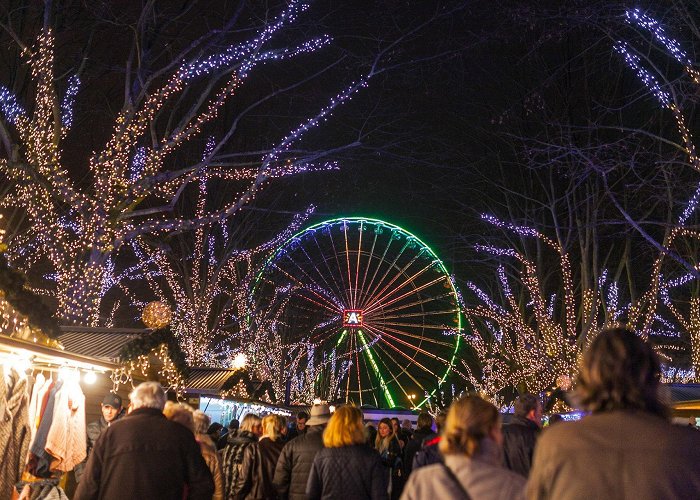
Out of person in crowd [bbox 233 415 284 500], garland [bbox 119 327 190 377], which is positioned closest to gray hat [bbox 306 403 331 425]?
person in crowd [bbox 233 415 284 500]

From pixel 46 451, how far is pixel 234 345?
105 feet

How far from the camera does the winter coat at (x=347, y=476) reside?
5.38 metres

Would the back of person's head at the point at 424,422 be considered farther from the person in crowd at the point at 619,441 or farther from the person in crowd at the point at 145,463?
the person in crowd at the point at 619,441

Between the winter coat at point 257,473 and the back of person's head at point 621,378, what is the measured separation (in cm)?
486

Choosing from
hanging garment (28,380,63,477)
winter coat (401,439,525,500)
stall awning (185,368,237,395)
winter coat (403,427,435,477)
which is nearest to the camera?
winter coat (401,439,525,500)

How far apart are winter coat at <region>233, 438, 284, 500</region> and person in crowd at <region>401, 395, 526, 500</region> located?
4058mm

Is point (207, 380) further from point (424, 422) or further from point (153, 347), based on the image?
point (424, 422)

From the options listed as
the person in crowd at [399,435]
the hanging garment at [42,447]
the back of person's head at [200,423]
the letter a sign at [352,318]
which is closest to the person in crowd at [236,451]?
the back of person's head at [200,423]

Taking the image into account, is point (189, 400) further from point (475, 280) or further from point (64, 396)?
point (475, 280)

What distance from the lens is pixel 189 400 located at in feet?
52.7

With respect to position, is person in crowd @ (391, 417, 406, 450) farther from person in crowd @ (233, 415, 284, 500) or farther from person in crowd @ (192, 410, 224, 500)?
person in crowd @ (192, 410, 224, 500)

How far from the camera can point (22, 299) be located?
24.0 ft

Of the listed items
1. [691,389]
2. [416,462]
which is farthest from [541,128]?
[416,462]

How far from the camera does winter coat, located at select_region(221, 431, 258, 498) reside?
7623mm
